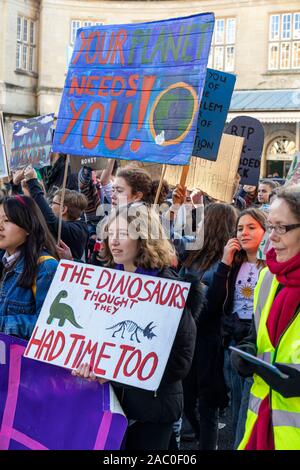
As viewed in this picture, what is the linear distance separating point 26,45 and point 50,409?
25.7 meters

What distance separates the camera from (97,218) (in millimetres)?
5789

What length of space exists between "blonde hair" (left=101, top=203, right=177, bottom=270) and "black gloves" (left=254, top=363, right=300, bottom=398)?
38.9 inches

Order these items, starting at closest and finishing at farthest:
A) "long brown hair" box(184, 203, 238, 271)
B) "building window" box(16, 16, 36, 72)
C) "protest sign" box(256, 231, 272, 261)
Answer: "protest sign" box(256, 231, 272, 261) → "long brown hair" box(184, 203, 238, 271) → "building window" box(16, 16, 36, 72)

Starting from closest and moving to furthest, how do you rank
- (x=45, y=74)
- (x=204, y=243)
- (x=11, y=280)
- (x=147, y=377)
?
(x=147, y=377) → (x=11, y=280) → (x=204, y=243) → (x=45, y=74)

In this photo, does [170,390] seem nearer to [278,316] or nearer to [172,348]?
[172,348]

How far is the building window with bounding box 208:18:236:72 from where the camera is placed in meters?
25.0

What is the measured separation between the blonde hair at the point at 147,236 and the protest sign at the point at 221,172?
10.3 ft

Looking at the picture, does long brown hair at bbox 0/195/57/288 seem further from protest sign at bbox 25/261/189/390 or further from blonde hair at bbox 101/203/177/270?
blonde hair at bbox 101/203/177/270

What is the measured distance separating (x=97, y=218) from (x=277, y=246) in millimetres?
3395

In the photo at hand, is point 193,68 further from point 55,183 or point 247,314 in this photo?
point 55,183

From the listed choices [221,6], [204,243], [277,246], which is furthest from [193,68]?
[221,6]

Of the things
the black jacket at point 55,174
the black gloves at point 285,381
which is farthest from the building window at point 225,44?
the black gloves at point 285,381

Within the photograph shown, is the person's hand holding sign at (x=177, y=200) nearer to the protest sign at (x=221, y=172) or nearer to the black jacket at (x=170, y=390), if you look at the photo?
the protest sign at (x=221, y=172)

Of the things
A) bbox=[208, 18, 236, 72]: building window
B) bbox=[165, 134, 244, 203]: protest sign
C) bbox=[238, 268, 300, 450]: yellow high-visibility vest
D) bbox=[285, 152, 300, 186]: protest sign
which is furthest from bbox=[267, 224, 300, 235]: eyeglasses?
bbox=[208, 18, 236, 72]: building window
